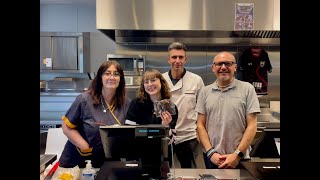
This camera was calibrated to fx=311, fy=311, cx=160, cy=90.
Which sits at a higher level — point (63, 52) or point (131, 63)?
point (63, 52)

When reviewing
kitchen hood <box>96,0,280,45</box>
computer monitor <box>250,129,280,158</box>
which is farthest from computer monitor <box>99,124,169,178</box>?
kitchen hood <box>96,0,280,45</box>

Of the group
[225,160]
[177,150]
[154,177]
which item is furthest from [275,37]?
[154,177]

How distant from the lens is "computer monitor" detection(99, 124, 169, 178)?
1.56 metres

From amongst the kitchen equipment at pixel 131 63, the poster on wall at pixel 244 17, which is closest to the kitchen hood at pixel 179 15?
the poster on wall at pixel 244 17

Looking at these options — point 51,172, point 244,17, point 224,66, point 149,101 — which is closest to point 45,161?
point 51,172

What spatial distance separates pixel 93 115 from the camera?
2367 mm

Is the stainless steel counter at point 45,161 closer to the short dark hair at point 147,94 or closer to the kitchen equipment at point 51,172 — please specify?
the kitchen equipment at point 51,172

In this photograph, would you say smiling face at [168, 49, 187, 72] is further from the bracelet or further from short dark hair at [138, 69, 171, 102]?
the bracelet

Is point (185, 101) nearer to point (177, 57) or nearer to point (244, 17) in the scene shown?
point (177, 57)

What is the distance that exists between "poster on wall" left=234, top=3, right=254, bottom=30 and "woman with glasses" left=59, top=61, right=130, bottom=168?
1.78 metres

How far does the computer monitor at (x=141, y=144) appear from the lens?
61.5 inches

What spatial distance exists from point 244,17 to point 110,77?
1.92 m

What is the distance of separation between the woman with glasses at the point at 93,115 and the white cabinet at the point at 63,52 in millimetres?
2483

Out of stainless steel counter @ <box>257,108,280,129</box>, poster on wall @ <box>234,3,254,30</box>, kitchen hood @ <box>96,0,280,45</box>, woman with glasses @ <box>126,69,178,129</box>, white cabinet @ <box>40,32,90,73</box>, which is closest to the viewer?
woman with glasses @ <box>126,69,178,129</box>
